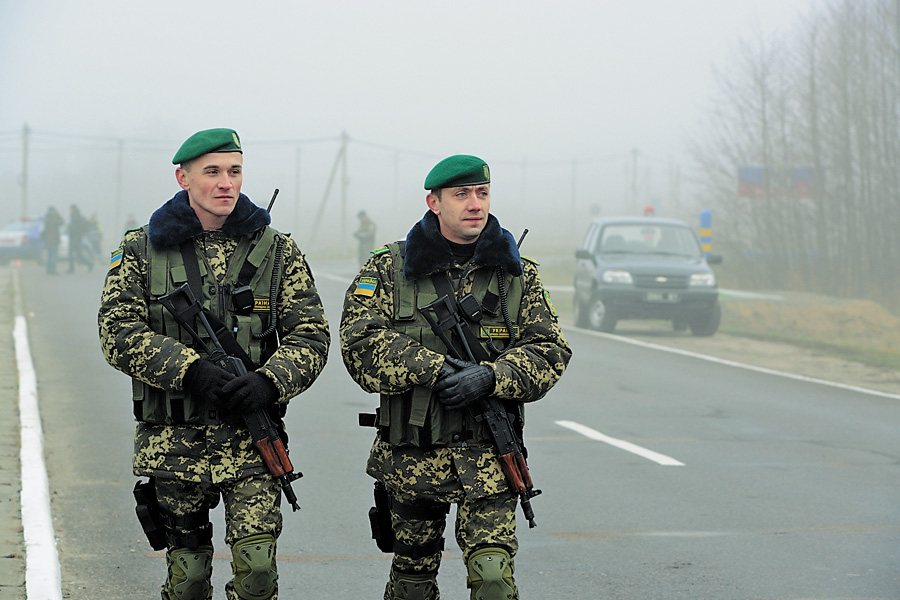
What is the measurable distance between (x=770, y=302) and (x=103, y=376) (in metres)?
14.6

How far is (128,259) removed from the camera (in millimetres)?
3992

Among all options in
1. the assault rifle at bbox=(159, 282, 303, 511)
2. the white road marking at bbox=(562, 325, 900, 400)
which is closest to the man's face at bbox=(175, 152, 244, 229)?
the assault rifle at bbox=(159, 282, 303, 511)

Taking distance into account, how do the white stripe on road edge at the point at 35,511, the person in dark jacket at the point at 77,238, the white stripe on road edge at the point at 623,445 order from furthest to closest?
the person in dark jacket at the point at 77,238 < the white stripe on road edge at the point at 623,445 < the white stripe on road edge at the point at 35,511

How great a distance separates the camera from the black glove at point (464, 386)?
151 inches

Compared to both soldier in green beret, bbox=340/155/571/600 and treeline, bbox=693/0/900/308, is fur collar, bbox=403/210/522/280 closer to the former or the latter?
soldier in green beret, bbox=340/155/571/600

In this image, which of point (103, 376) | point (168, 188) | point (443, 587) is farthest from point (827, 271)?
point (168, 188)

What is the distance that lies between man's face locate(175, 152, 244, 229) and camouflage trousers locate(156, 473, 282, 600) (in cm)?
87

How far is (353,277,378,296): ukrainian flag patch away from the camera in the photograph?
4.04 m

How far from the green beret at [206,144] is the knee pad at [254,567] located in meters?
1.25

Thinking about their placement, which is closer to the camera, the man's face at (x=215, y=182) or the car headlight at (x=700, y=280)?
the man's face at (x=215, y=182)

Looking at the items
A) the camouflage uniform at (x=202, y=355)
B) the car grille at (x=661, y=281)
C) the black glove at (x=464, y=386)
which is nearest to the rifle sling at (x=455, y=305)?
the black glove at (x=464, y=386)

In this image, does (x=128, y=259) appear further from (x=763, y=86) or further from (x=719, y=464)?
(x=763, y=86)

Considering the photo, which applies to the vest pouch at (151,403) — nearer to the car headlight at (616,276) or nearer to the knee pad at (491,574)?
the knee pad at (491,574)

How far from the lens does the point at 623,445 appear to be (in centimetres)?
925
